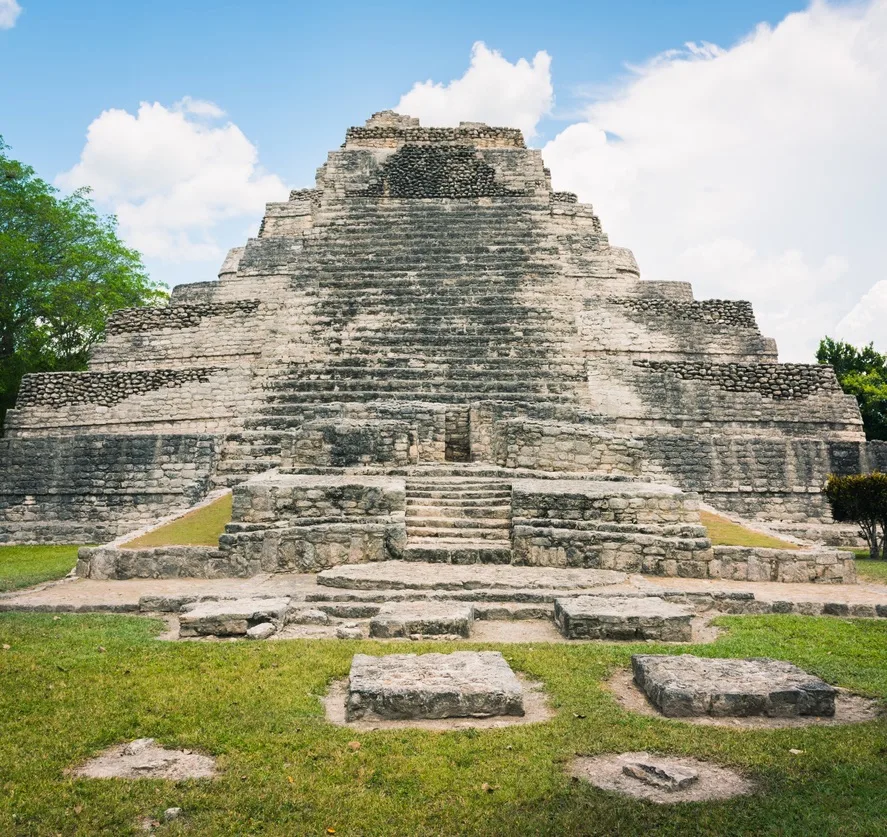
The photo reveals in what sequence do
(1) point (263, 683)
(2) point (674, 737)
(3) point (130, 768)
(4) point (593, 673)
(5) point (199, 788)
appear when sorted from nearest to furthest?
(5) point (199, 788) → (3) point (130, 768) → (2) point (674, 737) → (1) point (263, 683) → (4) point (593, 673)

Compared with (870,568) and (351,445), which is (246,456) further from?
(870,568)

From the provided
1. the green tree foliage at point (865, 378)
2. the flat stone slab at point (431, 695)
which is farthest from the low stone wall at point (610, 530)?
the green tree foliage at point (865, 378)

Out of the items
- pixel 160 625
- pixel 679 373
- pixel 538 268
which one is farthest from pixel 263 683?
pixel 538 268

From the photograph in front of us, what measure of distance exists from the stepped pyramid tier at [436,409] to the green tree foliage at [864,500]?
1.58m

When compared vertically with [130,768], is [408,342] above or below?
above

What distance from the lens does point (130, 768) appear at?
362cm

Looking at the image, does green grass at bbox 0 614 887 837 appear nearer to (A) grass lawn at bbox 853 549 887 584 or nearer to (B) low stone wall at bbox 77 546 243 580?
(B) low stone wall at bbox 77 546 243 580

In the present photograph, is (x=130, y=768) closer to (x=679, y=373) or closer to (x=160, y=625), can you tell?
(x=160, y=625)

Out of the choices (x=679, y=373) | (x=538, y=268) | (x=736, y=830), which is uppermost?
(x=538, y=268)

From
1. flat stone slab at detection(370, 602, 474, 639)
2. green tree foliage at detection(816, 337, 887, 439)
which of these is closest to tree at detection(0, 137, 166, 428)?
flat stone slab at detection(370, 602, 474, 639)

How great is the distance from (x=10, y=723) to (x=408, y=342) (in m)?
12.3

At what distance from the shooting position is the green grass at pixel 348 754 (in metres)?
3.13

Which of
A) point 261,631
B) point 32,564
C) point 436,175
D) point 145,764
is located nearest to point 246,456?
point 32,564

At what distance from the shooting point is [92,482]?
13.4 m
